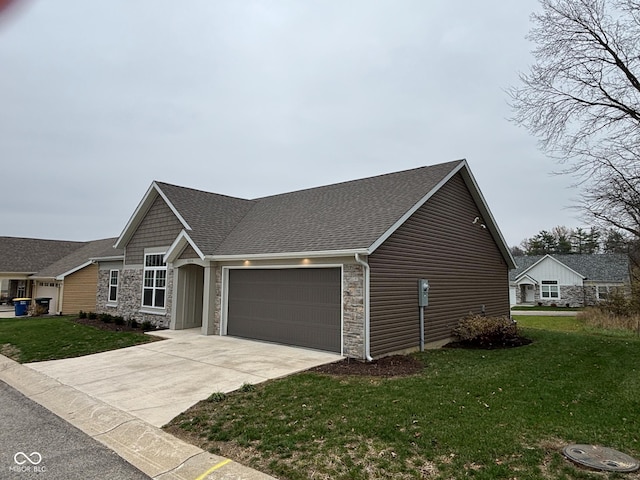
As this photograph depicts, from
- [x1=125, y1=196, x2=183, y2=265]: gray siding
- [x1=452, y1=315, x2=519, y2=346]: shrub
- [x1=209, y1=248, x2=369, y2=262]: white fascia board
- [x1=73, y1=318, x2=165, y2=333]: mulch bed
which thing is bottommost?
[x1=73, y1=318, x2=165, y2=333]: mulch bed

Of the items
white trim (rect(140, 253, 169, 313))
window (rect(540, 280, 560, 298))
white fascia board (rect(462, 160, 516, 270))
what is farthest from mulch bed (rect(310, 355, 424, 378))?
window (rect(540, 280, 560, 298))

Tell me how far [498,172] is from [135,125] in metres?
17.8

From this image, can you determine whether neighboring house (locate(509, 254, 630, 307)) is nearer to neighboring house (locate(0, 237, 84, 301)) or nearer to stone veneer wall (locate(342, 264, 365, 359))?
stone veneer wall (locate(342, 264, 365, 359))

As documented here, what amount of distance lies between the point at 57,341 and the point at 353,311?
926cm

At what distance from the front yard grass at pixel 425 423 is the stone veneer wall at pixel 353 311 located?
1.84 m

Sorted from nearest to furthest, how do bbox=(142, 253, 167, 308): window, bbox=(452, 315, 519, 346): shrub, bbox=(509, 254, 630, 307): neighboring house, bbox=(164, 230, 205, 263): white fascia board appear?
bbox=(452, 315, 519, 346): shrub < bbox=(164, 230, 205, 263): white fascia board < bbox=(142, 253, 167, 308): window < bbox=(509, 254, 630, 307): neighboring house

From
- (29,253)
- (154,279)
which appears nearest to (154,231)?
(154,279)

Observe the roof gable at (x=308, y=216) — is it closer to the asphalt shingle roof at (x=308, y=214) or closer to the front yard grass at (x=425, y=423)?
the asphalt shingle roof at (x=308, y=214)

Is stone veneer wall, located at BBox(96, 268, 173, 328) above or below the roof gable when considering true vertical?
below

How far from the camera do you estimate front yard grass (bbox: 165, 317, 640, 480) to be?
4.07 metres

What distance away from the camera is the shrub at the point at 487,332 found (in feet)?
39.4

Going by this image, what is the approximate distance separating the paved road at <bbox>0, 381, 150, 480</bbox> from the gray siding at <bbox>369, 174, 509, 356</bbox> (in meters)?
6.22

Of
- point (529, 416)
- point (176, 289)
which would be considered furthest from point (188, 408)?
point (176, 289)

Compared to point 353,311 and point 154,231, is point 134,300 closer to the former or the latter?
point 154,231
